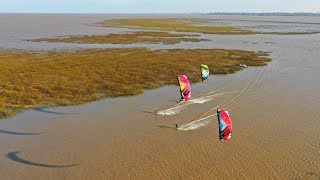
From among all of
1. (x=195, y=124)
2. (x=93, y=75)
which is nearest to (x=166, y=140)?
(x=195, y=124)

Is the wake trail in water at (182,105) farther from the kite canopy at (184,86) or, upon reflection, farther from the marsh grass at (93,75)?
the marsh grass at (93,75)

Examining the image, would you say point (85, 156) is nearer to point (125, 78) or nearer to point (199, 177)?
point (199, 177)

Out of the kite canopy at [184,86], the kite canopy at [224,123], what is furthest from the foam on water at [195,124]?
the kite canopy at [224,123]

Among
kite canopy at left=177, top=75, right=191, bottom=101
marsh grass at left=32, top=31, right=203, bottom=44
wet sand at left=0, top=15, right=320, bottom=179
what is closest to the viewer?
wet sand at left=0, top=15, right=320, bottom=179

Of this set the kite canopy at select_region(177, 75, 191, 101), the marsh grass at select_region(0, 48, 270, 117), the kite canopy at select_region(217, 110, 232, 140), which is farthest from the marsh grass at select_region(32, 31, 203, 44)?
the kite canopy at select_region(217, 110, 232, 140)

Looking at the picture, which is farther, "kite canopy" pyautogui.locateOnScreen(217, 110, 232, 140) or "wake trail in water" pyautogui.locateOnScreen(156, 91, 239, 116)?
"wake trail in water" pyautogui.locateOnScreen(156, 91, 239, 116)

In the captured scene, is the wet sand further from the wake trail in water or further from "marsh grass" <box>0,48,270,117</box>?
"marsh grass" <box>0,48,270,117</box>

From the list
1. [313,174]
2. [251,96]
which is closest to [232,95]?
[251,96]
